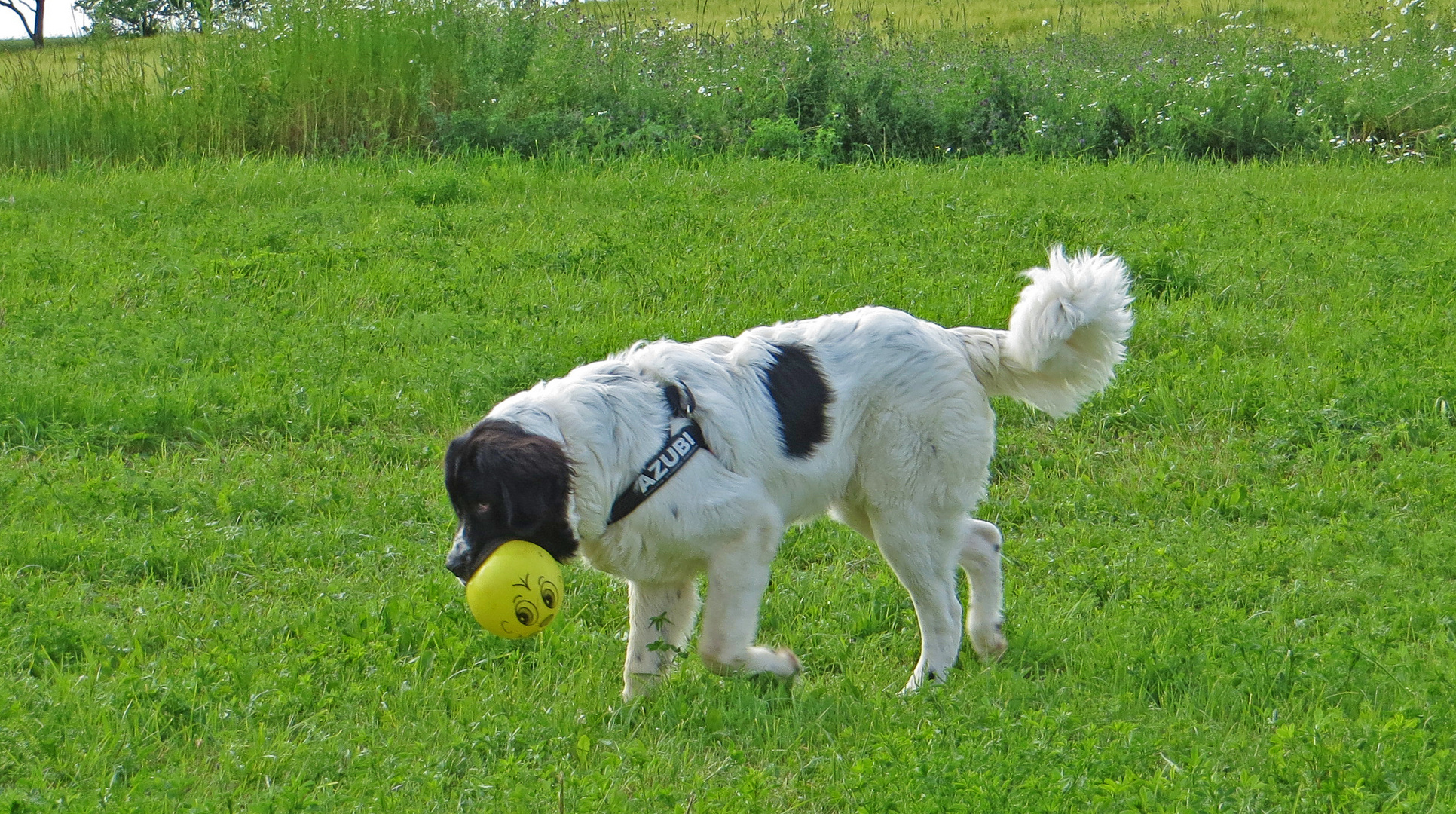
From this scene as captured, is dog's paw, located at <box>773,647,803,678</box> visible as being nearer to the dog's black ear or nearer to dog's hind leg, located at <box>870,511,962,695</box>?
dog's hind leg, located at <box>870,511,962,695</box>

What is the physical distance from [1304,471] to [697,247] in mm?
4420

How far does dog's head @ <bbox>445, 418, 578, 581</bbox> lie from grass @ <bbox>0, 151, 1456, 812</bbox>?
1.87ft

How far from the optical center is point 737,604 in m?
4.18

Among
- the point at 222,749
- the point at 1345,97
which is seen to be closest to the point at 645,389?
the point at 222,749

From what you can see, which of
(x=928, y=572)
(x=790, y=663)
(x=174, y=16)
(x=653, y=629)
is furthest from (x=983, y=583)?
(x=174, y=16)

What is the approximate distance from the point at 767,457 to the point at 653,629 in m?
0.70

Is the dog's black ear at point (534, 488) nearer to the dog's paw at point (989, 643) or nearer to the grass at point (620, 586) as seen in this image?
the grass at point (620, 586)

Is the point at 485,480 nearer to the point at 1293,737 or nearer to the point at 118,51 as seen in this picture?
the point at 1293,737

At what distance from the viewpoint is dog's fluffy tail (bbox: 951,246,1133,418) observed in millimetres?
4574

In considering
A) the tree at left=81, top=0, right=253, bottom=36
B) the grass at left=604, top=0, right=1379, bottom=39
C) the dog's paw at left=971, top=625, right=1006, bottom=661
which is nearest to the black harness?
the dog's paw at left=971, top=625, right=1006, bottom=661

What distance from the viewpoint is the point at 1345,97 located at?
Answer: 42.7 feet

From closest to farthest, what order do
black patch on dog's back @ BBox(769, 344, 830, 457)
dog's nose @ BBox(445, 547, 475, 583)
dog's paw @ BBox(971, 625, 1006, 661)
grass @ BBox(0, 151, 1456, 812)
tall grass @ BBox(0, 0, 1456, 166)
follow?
1. grass @ BBox(0, 151, 1456, 812)
2. dog's nose @ BBox(445, 547, 475, 583)
3. black patch on dog's back @ BBox(769, 344, 830, 457)
4. dog's paw @ BBox(971, 625, 1006, 661)
5. tall grass @ BBox(0, 0, 1456, 166)

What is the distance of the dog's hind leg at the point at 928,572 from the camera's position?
449cm

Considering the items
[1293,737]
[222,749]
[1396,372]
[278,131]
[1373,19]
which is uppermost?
[1373,19]
